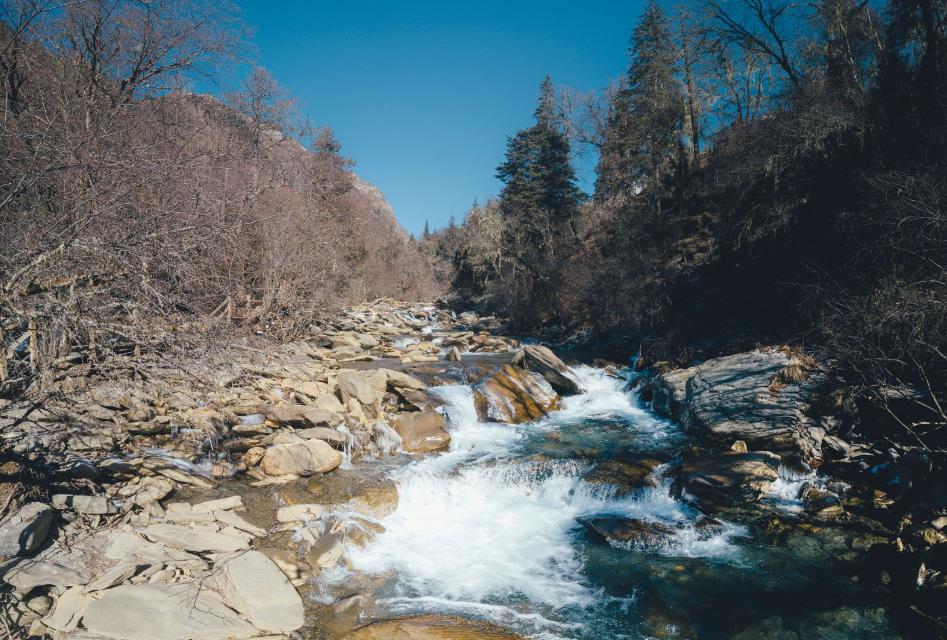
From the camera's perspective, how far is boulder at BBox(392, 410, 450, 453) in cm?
930

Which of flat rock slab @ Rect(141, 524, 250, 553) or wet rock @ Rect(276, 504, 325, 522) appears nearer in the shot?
flat rock slab @ Rect(141, 524, 250, 553)

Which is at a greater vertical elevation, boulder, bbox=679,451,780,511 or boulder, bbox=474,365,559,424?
boulder, bbox=474,365,559,424

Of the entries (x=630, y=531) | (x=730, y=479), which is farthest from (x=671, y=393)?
(x=630, y=531)

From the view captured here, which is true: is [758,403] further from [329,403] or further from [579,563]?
[329,403]

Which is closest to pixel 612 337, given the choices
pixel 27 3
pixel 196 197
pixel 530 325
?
pixel 530 325

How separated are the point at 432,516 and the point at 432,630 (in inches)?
110

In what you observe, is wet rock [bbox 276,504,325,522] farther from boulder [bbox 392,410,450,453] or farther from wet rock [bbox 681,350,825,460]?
wet rock [bbox 681,350,825,460]

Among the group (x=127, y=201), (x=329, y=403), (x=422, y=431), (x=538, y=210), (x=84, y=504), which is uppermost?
(x=538, y=210)

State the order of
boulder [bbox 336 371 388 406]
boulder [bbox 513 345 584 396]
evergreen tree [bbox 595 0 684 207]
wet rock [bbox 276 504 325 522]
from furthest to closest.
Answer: evergreen tree [bbox 595 0 684 207] → boulder [bbox 513 345 584 396] → boulder [bbox 336 371 388 406] → wet rock [bbox 276 504 325 522]

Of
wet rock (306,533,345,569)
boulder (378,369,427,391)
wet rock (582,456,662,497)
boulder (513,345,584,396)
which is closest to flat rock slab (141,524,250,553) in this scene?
wet rock (306,533,345,569)

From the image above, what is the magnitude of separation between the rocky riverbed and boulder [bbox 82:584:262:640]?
0.02 metres

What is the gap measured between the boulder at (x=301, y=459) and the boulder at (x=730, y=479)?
19.3ft

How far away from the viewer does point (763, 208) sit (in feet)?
43.7

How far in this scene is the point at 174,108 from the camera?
1230cm
